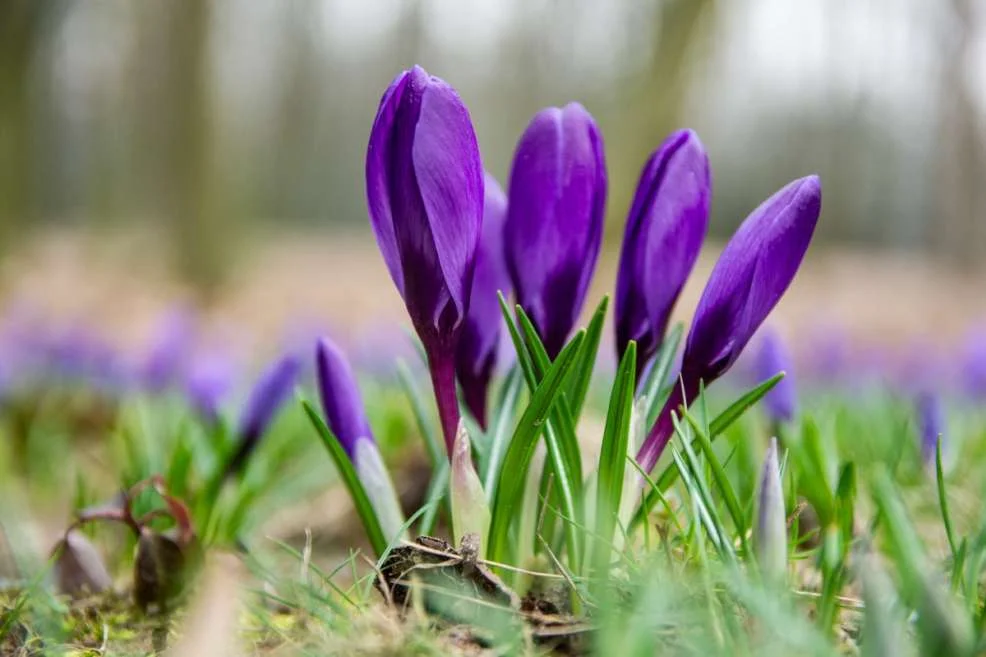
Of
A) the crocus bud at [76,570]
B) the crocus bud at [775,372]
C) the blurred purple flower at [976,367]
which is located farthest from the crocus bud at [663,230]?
the blurred purple flower at [976,367]

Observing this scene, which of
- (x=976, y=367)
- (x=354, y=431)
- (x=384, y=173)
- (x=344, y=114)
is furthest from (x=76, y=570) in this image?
→ (x=344, y=114)

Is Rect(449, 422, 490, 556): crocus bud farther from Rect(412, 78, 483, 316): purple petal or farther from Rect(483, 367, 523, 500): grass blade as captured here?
Rect(412, 78, 483, 316): purple petal

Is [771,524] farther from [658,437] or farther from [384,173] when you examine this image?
[384,173]

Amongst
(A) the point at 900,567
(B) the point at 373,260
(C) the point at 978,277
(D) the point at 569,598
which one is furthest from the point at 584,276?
(B) the point at 373,260

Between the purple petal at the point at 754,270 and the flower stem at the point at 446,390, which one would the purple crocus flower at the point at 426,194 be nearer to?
the flower stem at the point at 446,390

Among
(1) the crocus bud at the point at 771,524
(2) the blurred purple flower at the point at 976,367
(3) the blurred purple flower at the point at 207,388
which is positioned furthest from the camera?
(2) the blurred purple flower at the point at 976,367

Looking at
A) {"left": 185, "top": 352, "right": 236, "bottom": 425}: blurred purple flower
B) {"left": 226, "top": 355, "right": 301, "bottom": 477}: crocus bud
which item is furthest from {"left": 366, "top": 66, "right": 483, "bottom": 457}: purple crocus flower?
{"left": 185, "top": 352, "right": 236, "bottom": 425}: blurred purple flower
